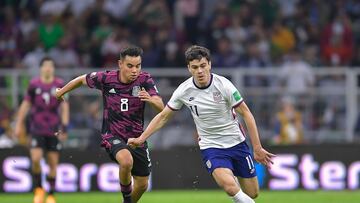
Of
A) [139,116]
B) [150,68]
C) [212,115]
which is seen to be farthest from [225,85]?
[150,68]

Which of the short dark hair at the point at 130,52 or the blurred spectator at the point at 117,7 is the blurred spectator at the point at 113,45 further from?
the short dark hair at the point at 130,52

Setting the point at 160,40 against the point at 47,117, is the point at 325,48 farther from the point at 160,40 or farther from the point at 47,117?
the point at 47,117

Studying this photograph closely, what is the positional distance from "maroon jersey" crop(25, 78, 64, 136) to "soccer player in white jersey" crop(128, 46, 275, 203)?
4.67 meters

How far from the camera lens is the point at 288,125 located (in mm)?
21344

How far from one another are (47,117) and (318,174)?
5.94m

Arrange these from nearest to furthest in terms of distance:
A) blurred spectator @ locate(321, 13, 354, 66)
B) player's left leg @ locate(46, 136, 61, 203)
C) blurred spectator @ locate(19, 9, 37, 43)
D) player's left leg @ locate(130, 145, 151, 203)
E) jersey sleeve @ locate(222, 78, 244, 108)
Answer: jersey sleeve @ locate(222, 78, 244, 108), player's left leg @ locate(130, 145, 151, 203), player's left leg @ locate(46, 136, 61, 203), blurred spectator @ locate(321, 13, 354, 66), blurred spectator @ locate(19, 9, 37, 43)

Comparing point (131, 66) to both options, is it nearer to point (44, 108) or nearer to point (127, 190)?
point (127, 190)

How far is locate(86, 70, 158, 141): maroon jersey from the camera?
42.8ft

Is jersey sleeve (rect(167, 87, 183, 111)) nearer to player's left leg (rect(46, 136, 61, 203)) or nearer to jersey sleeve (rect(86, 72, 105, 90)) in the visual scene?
jersey sleeve (rect(86, 72, 105, 90))

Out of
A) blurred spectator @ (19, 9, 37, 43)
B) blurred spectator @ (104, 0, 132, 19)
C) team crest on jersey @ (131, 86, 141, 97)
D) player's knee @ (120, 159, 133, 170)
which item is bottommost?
player's knee @ (120, 159, 133, 170)

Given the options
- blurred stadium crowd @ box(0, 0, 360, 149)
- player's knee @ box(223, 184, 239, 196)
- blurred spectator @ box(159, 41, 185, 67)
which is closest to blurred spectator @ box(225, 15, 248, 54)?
blurred stadium crowd @ box(0, 0, 360, 149)

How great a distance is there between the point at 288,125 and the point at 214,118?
9111 mm

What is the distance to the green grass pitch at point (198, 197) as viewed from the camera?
17.3 meters

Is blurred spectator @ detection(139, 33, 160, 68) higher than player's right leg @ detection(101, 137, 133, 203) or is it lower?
higher
